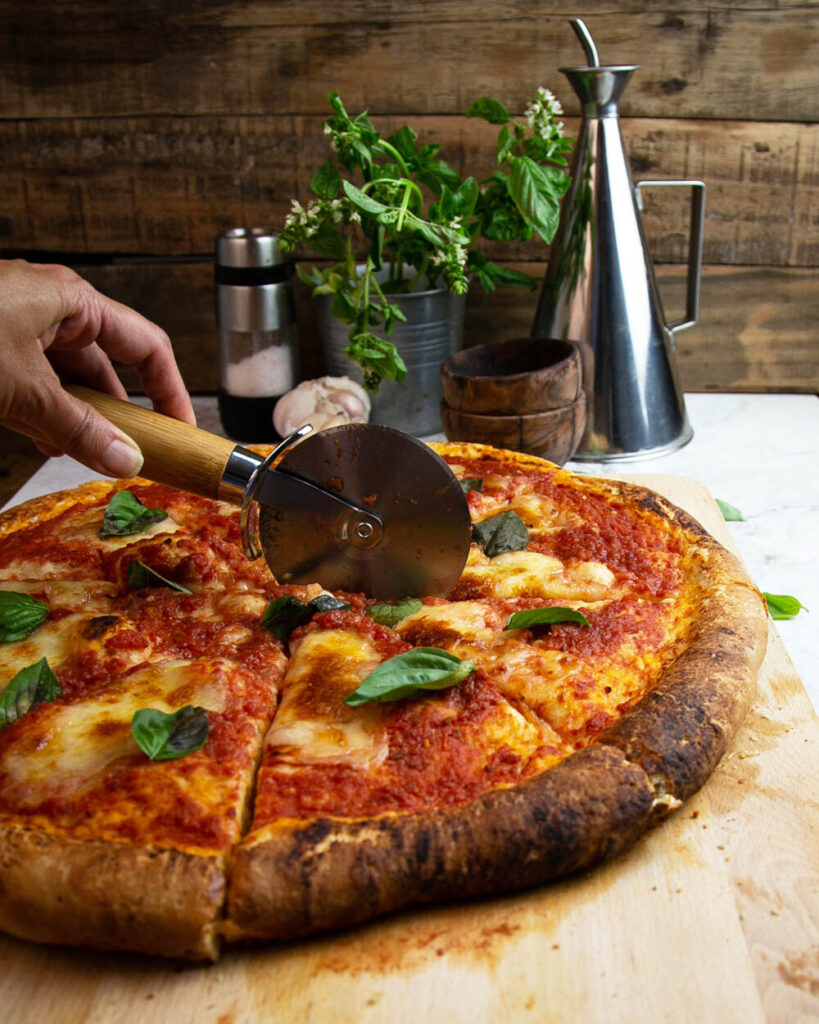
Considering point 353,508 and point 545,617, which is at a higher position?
point 353,508

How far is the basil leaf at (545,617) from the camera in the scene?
187cm

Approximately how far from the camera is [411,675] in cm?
167

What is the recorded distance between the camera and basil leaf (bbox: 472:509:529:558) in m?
2.23

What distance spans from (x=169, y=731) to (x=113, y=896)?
0.91ft

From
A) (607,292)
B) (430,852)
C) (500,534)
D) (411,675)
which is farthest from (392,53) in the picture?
(430,852)

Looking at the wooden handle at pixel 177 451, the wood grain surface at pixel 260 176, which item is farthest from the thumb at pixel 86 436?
the wood grain surface at pixel 260 176

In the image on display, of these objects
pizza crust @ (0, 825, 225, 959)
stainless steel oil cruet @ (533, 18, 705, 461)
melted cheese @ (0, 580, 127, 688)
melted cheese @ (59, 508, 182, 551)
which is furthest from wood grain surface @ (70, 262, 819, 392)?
pizza crust @ (0, 825, 225, 959)

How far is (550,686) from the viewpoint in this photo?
5.81 ft

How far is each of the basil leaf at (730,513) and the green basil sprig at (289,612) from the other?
124cm

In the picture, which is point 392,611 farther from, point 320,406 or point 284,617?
point 320,406

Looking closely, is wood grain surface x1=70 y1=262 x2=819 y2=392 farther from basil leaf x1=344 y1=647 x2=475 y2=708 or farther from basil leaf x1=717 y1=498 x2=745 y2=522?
basil leaf x1=344 y1=647 x2=475 y2=708

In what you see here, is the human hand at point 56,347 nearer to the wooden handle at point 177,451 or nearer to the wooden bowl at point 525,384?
the wooden handle at point 177,451

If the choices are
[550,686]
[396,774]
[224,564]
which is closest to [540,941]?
[396,774]

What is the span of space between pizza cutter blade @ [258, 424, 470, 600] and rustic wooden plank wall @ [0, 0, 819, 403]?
186cm
